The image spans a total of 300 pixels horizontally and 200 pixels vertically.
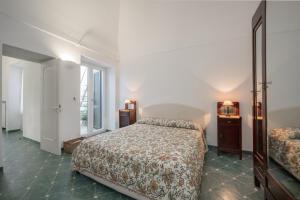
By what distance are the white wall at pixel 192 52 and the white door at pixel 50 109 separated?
2.07 meters

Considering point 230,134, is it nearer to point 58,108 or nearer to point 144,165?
point 144,165

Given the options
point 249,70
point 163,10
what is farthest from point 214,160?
point 163,10

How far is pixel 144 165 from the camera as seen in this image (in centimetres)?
164

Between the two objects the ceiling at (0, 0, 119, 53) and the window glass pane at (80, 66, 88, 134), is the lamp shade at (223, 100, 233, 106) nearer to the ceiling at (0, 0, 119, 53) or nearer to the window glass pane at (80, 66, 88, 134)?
the ceiling at (0, 0, 119, 53)

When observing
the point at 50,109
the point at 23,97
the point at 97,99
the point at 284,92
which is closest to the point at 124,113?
the point at 97,99

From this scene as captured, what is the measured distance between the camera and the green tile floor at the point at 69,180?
1.79 metres

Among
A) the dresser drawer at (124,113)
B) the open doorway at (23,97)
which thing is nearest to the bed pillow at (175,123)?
the dresser drawer at (124,113)

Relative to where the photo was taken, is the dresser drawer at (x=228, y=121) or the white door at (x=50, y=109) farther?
the white door at (x=50, y=109)

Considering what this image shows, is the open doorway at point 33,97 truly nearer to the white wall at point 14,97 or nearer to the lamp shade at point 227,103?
the white wall at point 14,97

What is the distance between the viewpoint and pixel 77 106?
3557 mm

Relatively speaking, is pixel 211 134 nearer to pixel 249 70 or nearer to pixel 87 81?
pixel 249 70

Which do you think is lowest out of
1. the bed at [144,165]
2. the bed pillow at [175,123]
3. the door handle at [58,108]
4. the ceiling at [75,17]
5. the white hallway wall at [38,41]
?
the bed at [144,165]

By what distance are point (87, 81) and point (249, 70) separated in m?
4.09

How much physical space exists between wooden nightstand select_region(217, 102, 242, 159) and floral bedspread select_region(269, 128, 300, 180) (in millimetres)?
1361
